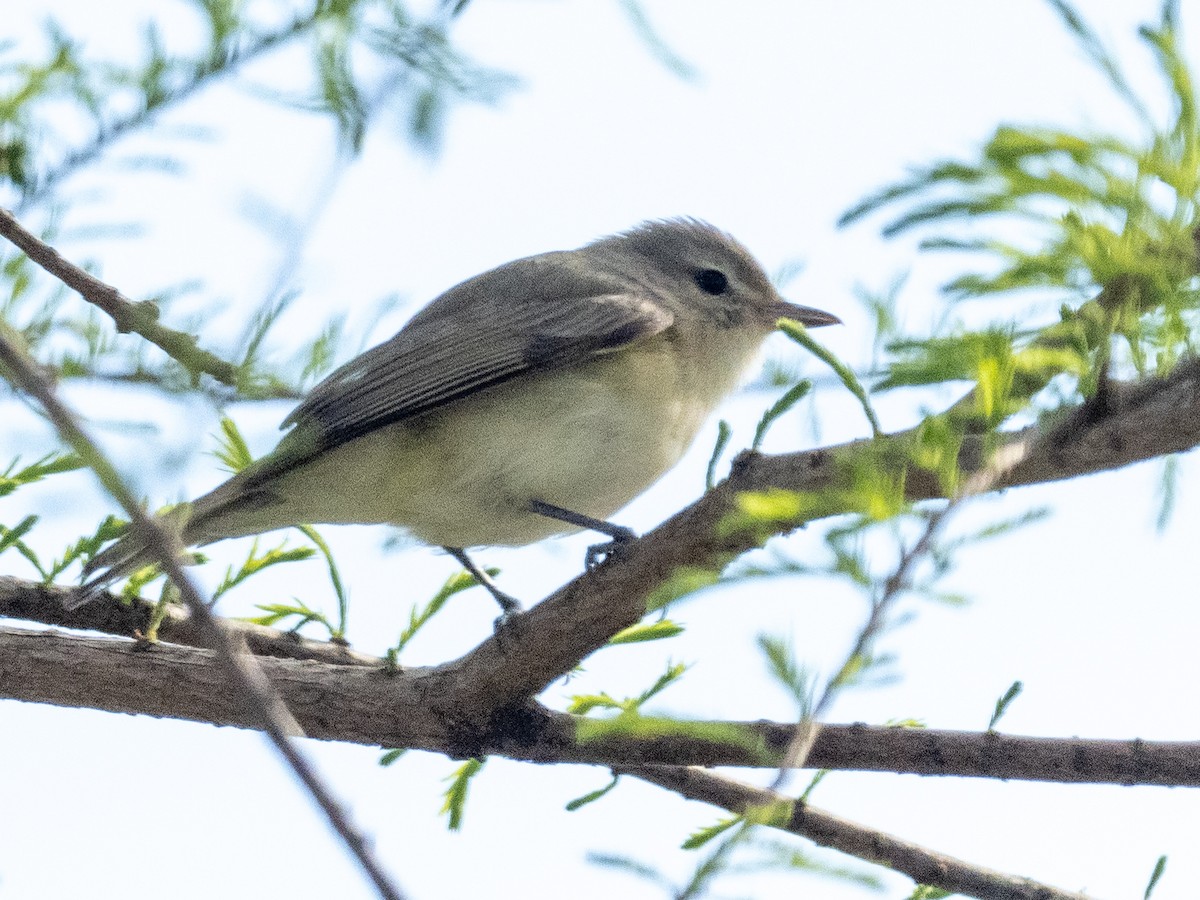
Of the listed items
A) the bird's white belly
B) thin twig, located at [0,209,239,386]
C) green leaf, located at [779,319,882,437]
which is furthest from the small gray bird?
green leaf, located at [779,319,882,437]

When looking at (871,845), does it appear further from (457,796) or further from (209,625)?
(209,625)

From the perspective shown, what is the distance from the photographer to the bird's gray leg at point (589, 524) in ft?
15.6

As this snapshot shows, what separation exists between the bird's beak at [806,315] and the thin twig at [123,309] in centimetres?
376

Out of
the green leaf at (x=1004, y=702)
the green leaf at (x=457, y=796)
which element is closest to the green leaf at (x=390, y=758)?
the green leaf at (x=457, y=796)

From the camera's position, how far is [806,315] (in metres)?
6.05

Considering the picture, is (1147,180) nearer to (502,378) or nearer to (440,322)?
(502,378)

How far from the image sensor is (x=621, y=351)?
17.4 ft

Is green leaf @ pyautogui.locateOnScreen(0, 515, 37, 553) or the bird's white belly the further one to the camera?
the bird's white belly

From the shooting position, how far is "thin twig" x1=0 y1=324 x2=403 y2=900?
61.1 inches

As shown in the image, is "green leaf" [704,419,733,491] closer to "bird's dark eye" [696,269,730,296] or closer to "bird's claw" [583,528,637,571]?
"bird's claw" [583,528,637,571]

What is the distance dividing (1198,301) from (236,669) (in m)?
1.41

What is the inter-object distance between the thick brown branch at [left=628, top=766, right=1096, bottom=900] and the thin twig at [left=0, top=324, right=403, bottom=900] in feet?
Answer: 6.80

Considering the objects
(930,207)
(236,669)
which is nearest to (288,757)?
(236,669)

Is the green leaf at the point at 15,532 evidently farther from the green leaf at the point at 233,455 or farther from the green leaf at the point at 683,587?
the green leaf at the point at 683,587
